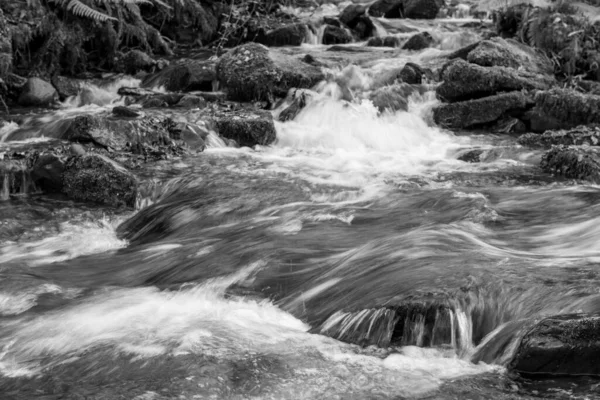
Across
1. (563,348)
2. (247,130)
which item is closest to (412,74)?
(247,130)

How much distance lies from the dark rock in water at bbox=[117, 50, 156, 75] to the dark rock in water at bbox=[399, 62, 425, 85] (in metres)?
4.41

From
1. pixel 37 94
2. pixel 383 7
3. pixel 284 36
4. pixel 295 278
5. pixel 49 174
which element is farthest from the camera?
pixel 383 7

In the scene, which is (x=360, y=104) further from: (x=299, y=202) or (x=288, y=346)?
(x=288, y=346)

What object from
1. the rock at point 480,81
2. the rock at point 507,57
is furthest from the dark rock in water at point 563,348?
the rock at point 507,57

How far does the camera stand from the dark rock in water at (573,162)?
7961 mm

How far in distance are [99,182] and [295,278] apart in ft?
10.5

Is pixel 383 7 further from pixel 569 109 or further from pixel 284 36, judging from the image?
pixel 569 109

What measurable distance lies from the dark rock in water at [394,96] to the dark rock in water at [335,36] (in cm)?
469

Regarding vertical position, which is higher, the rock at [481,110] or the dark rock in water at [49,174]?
the rock at [481,110]

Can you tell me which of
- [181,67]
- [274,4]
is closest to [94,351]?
[181,67]

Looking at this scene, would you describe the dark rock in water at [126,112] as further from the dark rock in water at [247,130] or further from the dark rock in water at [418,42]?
the dark rock in water at [418,42]

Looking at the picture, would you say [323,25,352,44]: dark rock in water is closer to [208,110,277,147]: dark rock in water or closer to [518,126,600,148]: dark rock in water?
[208,110,277,147]: dark rock in water

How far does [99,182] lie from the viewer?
309 inches

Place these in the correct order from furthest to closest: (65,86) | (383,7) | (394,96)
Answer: (383,7) < (65,86) < (394,96)
